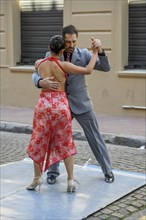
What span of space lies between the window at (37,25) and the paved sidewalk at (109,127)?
1533mm

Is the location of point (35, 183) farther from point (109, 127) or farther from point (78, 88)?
point (109, 127)

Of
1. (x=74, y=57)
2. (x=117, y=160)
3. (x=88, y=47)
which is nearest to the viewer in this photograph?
(x=74, y=57)

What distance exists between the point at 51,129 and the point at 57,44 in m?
0.90

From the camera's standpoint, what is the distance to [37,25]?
1335 centimetres

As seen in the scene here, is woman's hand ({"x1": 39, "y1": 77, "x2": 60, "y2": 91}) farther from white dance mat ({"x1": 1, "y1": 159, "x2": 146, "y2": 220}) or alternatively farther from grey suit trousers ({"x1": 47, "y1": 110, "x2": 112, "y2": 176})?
white dance mat ({"x1": 1, "y1": 159, "x2": 146, "y2": 220})

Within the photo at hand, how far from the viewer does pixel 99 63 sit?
20.1 ft

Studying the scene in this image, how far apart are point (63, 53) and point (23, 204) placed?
5.60ft

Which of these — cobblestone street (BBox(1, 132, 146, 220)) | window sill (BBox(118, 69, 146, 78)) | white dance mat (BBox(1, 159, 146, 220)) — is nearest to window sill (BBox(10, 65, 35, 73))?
window sill (BBox(118, 69, 146, 78))

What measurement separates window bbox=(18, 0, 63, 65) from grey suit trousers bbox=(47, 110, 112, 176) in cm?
691

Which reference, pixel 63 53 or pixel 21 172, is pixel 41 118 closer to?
pixel 63 53

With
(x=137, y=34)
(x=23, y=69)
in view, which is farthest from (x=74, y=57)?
(x=23, y=69)

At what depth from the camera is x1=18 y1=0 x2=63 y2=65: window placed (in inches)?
513

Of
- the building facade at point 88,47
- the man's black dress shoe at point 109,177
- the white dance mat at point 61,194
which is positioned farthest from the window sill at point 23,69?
the man's black dress shoe at point 109,177

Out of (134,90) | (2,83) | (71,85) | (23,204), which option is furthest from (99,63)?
(2,83)
